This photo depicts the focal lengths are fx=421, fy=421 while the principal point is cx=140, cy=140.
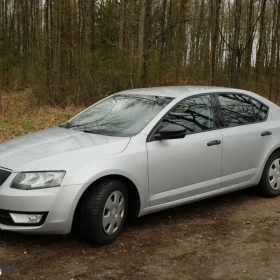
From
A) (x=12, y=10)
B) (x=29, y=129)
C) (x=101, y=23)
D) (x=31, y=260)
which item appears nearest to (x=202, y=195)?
(x=31, y=260)

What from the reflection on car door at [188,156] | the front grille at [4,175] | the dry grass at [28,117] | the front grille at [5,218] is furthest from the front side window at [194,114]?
the dry grass at [28,117]

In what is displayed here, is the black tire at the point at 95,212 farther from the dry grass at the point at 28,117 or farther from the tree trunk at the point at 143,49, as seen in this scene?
the tree trunk at the point at 143,49

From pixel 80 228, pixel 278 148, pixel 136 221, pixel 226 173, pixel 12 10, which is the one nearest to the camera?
pixel 80 228

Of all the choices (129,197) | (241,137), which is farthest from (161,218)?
(241,137)

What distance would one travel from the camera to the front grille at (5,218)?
153 inches

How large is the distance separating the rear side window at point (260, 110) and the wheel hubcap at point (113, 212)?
8.32 ft

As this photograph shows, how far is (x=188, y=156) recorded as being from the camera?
4.73 m

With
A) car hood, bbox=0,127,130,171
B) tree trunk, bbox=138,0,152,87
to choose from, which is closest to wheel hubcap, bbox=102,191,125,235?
car hood, bbox=0,127,130,171

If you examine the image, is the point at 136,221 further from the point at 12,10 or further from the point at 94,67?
the point at 12,10

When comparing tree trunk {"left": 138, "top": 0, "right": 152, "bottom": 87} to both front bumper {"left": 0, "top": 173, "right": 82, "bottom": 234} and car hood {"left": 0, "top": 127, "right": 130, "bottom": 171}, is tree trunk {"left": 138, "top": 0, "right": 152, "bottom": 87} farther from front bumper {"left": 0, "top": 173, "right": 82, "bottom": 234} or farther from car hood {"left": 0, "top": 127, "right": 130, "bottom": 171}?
front bumper {"left": 0, "top": 173, "right": 82, "bottom": 234}

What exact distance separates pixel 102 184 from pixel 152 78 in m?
12.1

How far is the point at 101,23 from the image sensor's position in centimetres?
2067

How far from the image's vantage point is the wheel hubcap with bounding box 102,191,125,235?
4098 millimetres

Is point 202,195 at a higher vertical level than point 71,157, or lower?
lower
